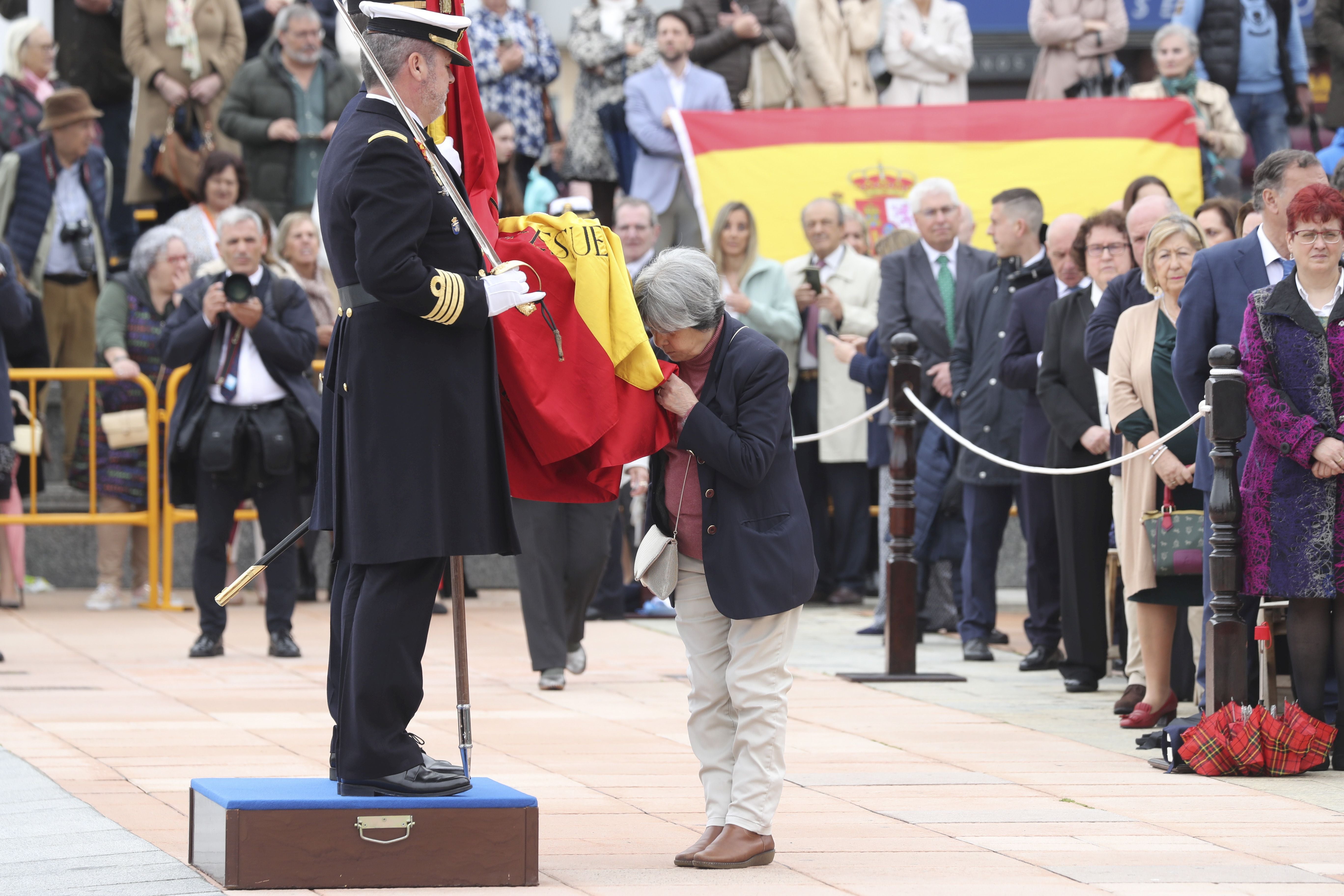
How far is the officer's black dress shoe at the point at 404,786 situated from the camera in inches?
198

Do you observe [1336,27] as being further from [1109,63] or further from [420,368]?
[420,368]

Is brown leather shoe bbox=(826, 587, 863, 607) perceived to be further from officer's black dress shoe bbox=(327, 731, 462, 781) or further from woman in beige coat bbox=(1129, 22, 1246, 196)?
officer's black dress shoe bbox=(327, 731, 462, 781)

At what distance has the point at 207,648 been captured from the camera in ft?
32.3

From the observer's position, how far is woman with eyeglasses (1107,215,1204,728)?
25.7ft

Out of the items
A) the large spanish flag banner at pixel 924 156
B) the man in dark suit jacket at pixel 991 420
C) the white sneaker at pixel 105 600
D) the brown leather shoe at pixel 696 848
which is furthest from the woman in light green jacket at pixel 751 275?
the brown leather shoe at pixel 696 848

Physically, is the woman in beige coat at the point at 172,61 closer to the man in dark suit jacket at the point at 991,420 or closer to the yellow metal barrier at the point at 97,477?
the yellow metal barrier at the point at 97,477

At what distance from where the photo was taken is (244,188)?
12.1 metres

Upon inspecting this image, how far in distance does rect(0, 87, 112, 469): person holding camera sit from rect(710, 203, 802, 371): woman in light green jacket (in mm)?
4059

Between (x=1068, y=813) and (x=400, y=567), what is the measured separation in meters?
2.26

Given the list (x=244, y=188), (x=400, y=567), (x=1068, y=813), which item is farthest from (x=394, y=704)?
(x=244, y=188)

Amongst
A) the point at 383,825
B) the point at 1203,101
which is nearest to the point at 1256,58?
the point at 1203,101

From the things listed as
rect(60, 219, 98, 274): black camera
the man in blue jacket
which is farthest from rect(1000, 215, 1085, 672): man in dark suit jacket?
rect(60, 219, 98, 274): black camera

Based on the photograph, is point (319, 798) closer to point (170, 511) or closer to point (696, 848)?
point (696, 848)

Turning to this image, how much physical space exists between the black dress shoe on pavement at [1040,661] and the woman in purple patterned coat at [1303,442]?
2582mm
